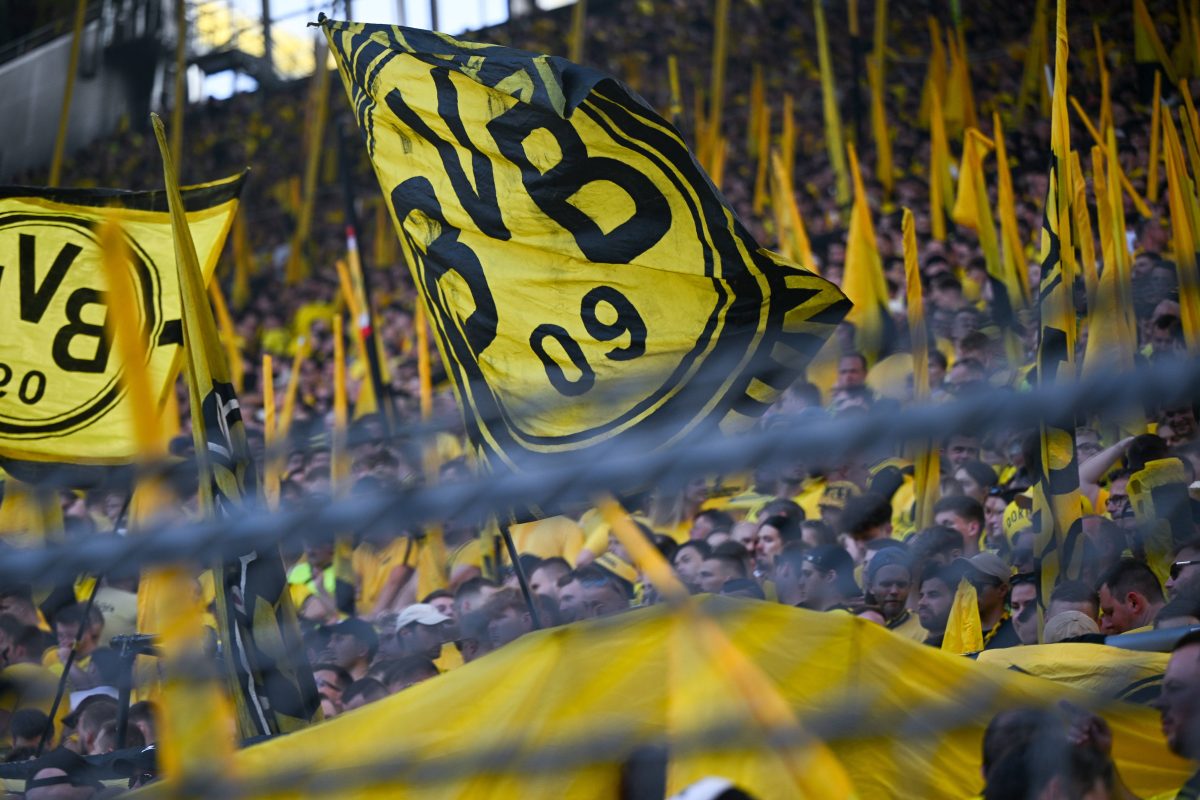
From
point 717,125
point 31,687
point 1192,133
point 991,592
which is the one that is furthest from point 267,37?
point 991,592

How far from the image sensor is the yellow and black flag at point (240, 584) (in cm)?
283

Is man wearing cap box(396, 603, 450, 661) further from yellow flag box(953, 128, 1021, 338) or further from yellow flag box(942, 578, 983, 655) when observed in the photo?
yellow flag box(953, 128, 1021, 338)

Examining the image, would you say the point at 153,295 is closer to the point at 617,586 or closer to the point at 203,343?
the point at 203,343

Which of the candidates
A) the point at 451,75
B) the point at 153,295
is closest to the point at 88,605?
the point at 153,295

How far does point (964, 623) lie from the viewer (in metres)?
3.19

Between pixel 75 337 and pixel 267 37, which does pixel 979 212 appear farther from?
pixel 267 37

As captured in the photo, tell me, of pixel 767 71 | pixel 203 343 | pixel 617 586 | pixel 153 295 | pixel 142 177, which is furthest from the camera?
pixel 142 177

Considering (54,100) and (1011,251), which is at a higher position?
(54,100)

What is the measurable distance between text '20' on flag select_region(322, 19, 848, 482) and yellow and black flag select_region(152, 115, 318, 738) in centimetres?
59

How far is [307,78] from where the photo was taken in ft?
48.0

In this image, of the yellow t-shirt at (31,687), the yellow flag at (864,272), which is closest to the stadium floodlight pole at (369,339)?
the yellow flag at (864,272)

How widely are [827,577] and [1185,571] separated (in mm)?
905

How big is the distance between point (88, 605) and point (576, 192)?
177cm

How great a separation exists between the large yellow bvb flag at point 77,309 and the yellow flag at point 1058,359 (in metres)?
2.25
